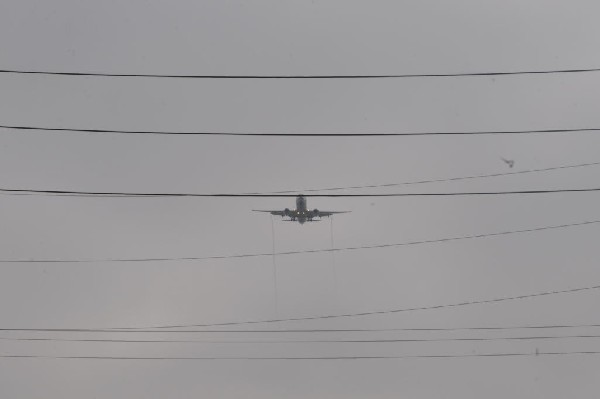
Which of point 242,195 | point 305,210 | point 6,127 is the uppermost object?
point 305,210

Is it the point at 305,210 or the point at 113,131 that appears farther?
the point at 305,210

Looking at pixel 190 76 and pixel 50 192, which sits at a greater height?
pixel 190 76

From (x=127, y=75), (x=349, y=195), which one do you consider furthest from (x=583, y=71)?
(x=127, y=75)

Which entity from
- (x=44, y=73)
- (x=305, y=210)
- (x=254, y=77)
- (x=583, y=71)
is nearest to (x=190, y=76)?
(x=254, y=77)

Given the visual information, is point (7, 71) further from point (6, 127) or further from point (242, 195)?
point (242, 195)

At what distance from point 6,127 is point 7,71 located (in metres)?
1.71

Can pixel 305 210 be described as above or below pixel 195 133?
above

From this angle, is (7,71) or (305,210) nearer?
(7,71)

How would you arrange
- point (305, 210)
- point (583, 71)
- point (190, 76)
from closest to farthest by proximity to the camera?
point (190, 76)
point (583, 71)
point (305, 210)

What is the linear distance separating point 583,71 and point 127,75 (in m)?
14.6

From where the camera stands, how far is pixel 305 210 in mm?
89062

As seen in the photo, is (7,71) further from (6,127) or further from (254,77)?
(254,77)

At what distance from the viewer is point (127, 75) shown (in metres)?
38.7

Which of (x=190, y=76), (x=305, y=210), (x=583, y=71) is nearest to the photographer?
(x=190, y=76)
